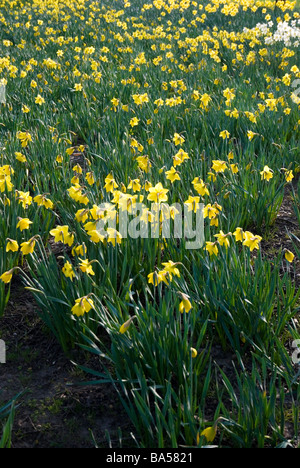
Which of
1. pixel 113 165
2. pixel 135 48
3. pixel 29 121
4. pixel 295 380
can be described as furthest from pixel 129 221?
pixel 135 48

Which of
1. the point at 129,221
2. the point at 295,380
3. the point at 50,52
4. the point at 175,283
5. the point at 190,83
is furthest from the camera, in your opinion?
the point at 50,52

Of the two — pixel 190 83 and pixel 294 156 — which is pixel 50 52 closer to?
pixel 190 83

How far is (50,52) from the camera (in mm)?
7746

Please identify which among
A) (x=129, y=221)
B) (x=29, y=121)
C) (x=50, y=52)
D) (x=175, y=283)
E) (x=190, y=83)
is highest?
(x=50, y=52)

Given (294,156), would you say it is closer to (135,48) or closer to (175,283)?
(175,283)

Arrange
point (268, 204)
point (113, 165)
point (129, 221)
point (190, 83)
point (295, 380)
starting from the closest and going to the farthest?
point (295, 380), point (129, 221), point (268, 204), point (113, 165), point (190, 83)
